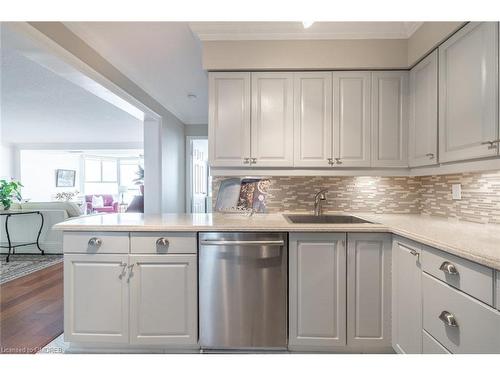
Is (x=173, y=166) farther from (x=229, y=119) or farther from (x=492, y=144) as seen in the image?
(x=492, y=144)

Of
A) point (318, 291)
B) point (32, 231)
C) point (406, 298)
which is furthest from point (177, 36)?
point (32, 231)

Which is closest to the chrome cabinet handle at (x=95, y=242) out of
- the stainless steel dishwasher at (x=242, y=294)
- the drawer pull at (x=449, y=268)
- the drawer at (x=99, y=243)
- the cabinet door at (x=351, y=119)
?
the drawer at (x=99, y=243)

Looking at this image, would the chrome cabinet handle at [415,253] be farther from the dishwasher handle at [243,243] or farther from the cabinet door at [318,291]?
the dishwasher handle at [243,243]

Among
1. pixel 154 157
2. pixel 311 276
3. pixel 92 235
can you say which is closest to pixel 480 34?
pixel 311 276

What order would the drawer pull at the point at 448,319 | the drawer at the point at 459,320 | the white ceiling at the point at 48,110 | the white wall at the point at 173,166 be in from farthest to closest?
1. the white wall at the point at 173,166
2. the white ceiling at the point at 48,110
3. the drawer pull at the point at 448,319
4. the drawer at the point at 459,320

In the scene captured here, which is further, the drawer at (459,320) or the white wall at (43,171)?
the white wall at (43,171)

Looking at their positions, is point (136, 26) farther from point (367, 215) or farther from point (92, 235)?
point (367, 215)

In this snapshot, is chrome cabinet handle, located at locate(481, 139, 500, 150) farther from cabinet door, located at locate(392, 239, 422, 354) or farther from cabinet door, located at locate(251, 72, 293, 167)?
cabinet door, located at locate(251, 72, 293, 167)

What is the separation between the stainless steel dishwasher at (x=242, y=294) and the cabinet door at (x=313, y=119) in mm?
817

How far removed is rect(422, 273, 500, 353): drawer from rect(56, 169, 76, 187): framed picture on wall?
11.3 meters

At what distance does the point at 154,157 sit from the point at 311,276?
3048 millimetres

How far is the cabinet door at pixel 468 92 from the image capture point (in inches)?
55.5

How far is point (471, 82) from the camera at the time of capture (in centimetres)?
154

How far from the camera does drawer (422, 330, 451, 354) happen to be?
1.26 meters
